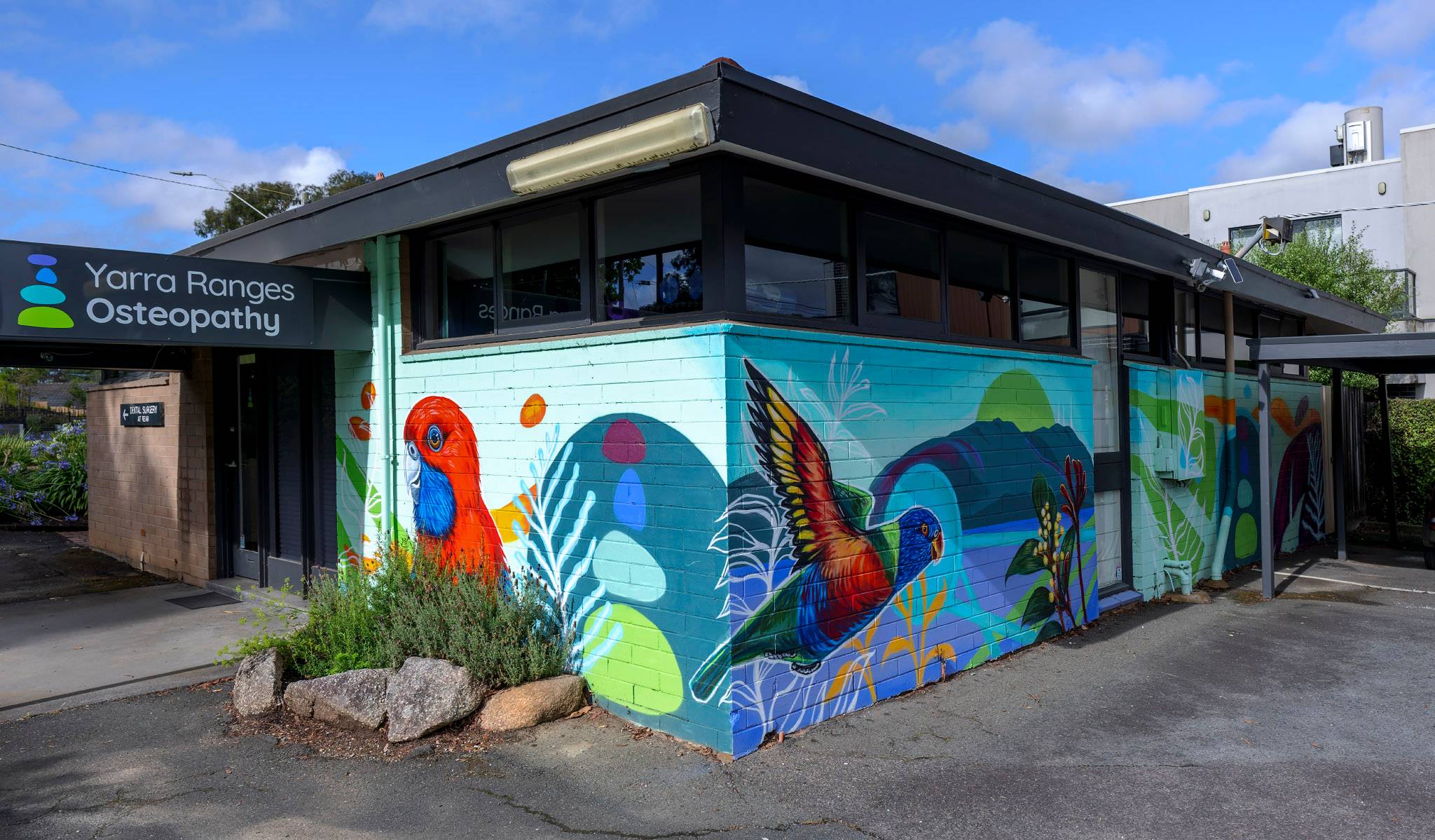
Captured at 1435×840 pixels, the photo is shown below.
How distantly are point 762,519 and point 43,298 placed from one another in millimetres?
4621

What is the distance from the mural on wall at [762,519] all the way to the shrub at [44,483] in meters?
11.0

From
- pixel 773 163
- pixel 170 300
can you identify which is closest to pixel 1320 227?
pixel 773 163

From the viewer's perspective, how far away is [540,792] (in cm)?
430

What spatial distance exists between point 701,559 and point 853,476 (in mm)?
1162

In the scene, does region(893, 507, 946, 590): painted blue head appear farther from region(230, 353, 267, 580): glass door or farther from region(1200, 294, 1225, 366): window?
region(230, 353, 267, 580): glass door

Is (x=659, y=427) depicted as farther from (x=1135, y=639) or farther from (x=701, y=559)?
(x=1135, y=639)

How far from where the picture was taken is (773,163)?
192 inches

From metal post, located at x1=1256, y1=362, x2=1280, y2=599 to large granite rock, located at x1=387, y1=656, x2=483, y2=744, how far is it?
25.9 ft

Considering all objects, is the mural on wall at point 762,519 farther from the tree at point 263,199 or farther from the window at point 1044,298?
the tree at point 263,199

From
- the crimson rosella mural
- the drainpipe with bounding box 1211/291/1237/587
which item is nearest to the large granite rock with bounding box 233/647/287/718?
the crimson rosella mural

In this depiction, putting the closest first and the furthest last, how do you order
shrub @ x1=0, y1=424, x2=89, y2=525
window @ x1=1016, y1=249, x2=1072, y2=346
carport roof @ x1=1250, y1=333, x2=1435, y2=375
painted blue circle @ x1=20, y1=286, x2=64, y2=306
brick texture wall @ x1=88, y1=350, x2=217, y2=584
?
painted blue circle @ x1=20, y1=286, x2=64, y2=306 → window @ x1=1016, y1=249, x2=1072, y2=346 → carport roof @ x1=1250, y1=333, x2=1435, y2=375 → brick texture wall @ x1=88, y1=350, x2=217, y2=584 → shrub @ x1=0, y1=424, x2=89, y2=525

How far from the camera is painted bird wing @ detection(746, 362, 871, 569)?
479cm

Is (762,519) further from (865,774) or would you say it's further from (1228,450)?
(1228,450)

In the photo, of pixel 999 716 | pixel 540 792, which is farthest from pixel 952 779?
pixel 540 792
